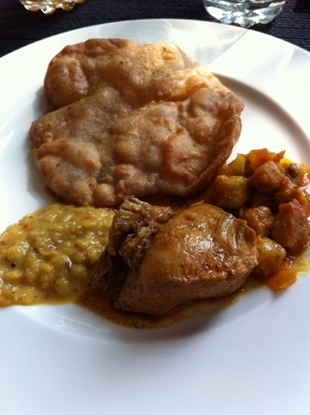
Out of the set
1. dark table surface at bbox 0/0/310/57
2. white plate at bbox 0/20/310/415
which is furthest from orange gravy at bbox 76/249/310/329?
dark table surface at bbox 0/0/310/57

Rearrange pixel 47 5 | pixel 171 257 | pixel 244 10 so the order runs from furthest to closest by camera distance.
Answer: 1. pixel 47 5
2. pixel 244 10
3. pixel 171 257

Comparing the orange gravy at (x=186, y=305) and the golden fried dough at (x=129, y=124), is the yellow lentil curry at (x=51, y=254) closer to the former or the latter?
the orange gravy at (x=186, y=305)

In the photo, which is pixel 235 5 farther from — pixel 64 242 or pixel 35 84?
pixel 64 242

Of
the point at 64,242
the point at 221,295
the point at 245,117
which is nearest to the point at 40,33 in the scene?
the point at 245,117

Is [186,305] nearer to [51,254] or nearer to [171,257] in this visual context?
[171,257]

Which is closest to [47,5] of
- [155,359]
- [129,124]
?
[129,124]

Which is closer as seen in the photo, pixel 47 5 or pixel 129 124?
pixel 129 124

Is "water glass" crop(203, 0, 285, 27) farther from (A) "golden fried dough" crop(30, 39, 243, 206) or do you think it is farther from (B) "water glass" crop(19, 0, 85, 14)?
(B) "water glass" crop(19, 0, 85, 14)
